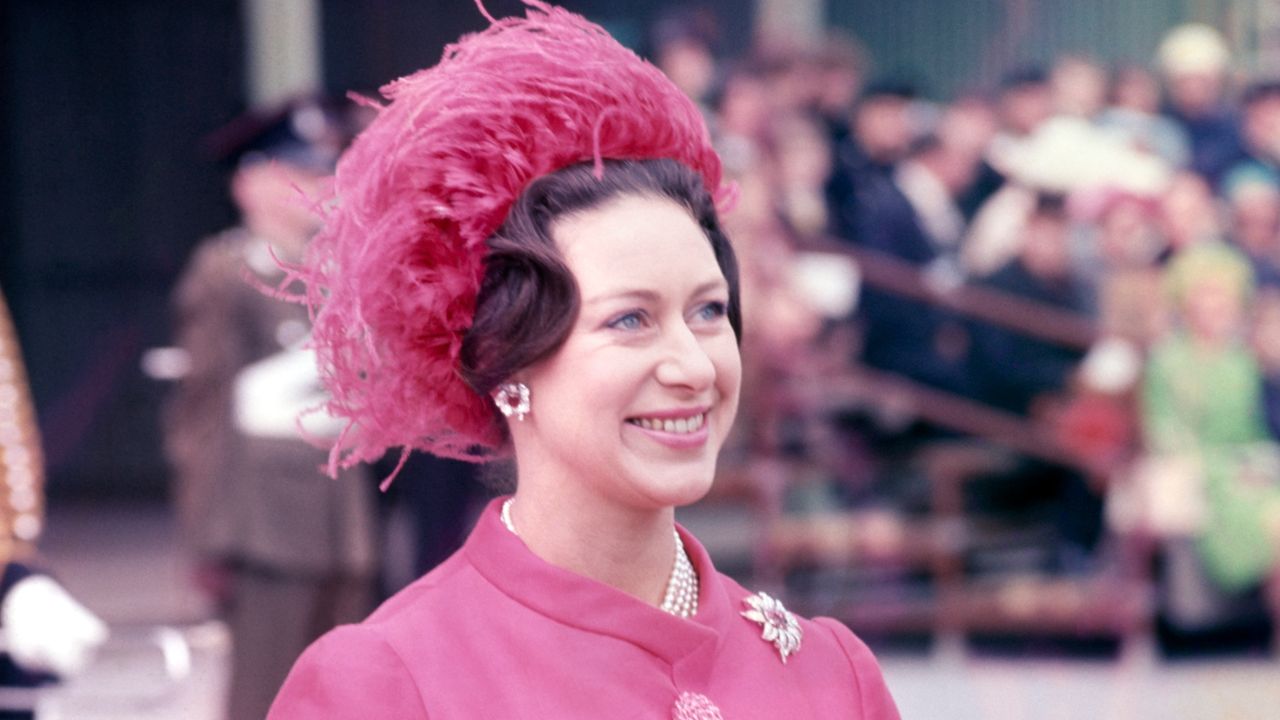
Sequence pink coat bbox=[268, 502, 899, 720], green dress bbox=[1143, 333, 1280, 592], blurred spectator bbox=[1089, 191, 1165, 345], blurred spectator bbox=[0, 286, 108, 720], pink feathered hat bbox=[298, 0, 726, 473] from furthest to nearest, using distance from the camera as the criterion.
A: blurred spectator bbox=[1089, 191, 1165, 345], green dress bbox=[1143, 333, 1280, 592], blurred spectator bbox=[0, 286, 108, 720], pink feathered hat bbox=[298, 0, 726, 473], pink coat bbox=[268, 502, 899, 720]

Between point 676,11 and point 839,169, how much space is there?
10.8ft

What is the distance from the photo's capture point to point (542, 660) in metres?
1.58

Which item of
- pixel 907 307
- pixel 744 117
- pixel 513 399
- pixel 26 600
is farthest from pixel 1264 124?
pixel 513 399

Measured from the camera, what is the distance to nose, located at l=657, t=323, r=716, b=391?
62.0 inches

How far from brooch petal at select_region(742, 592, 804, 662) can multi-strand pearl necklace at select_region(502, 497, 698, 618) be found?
6 cm

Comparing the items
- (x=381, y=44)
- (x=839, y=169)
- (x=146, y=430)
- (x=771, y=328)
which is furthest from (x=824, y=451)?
(x=146, y=430)

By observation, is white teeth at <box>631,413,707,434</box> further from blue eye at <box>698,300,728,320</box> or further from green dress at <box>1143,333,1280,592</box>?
green dress at <box>1143,333,1280,592</box>

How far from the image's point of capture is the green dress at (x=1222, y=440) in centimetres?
575

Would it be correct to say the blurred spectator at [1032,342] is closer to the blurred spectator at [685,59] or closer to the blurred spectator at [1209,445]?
the blurred spectator at [1209,445]

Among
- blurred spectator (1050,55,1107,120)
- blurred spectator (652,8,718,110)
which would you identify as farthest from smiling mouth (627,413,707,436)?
blurred spectator (1050,55,1107,120)

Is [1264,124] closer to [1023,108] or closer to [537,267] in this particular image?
[1023,108]

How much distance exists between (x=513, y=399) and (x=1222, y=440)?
15.1ft

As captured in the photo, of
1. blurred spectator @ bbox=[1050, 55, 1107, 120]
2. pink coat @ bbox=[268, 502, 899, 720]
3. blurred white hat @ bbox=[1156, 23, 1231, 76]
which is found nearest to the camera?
pink coat @ bbox=[268, 502, 899, 720]

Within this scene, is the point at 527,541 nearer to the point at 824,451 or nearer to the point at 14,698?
the point at 14,698
